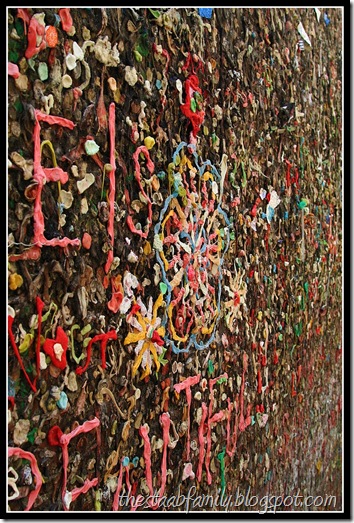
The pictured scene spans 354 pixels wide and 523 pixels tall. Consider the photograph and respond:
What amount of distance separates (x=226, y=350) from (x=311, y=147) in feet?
3.14

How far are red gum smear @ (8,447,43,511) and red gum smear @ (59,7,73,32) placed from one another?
58 centimetres

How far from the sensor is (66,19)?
2.69 ft

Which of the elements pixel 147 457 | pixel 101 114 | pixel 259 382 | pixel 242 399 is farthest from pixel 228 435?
pixel 101 114

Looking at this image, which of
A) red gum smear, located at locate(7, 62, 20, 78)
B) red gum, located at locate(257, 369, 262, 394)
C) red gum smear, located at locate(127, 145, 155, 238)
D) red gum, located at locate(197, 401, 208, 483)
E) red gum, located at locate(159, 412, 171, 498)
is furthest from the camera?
red gum, located at locate(257, 369, 262, 394)

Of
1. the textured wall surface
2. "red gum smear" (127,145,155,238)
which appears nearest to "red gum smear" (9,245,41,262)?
the textured wall surface

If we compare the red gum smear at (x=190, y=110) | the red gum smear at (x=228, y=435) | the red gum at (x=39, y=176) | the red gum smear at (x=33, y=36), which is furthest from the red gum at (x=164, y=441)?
the red gum smear at (x=33, y=36)

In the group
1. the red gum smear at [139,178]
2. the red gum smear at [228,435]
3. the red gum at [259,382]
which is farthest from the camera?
the red gum at [259,382]

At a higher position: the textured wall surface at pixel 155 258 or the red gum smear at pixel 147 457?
the textured wall surface at pixel 155 258

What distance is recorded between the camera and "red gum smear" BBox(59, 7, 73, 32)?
0.81 m

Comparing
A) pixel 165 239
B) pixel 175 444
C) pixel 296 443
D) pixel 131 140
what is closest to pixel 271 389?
pixel 296 443

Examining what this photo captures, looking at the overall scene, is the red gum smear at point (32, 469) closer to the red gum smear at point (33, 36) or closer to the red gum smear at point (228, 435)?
the red gum smear at point (33, 36)

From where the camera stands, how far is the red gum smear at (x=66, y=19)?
0.81m

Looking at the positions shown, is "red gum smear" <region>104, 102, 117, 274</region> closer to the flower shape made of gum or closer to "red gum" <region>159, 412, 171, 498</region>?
the flower shape made of gum

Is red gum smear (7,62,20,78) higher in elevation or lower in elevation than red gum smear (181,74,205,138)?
lower
